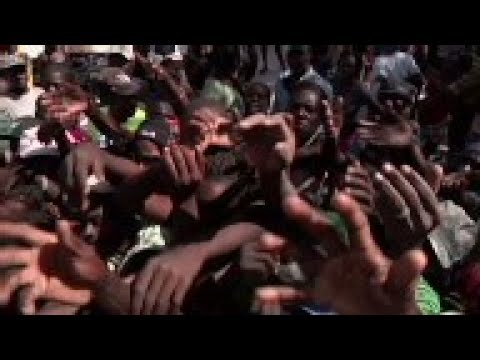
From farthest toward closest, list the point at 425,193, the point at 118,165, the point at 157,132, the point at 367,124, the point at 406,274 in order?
the point at 157,132 → the point at 118,165 → the point at 367,124 → the point at 425,193 → the point at 406,274

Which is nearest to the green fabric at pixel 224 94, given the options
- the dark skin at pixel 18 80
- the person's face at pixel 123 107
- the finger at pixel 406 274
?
the person's face at pixel 123 107

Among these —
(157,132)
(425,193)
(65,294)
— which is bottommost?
(65,294)

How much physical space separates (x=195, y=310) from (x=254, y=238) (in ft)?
0.51

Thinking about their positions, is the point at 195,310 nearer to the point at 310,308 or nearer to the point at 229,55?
the point at 310,308

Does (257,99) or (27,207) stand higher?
(257,99)

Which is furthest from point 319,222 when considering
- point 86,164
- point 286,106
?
point 286,106

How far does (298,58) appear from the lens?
3.50 meters

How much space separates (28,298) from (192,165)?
36 centimetres

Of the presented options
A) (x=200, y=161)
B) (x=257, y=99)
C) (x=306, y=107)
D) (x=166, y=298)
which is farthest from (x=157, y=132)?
(x=166, y=298)

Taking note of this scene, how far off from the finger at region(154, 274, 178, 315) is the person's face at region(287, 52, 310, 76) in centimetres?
187

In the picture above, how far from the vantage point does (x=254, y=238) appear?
5.33 ft

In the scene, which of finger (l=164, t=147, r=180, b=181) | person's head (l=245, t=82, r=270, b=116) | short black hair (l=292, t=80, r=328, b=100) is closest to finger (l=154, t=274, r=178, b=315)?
finger (l=164, t=147, r=180, b=181)

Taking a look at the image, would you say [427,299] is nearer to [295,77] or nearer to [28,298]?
[28,298]

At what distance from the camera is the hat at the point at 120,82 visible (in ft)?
12.2
